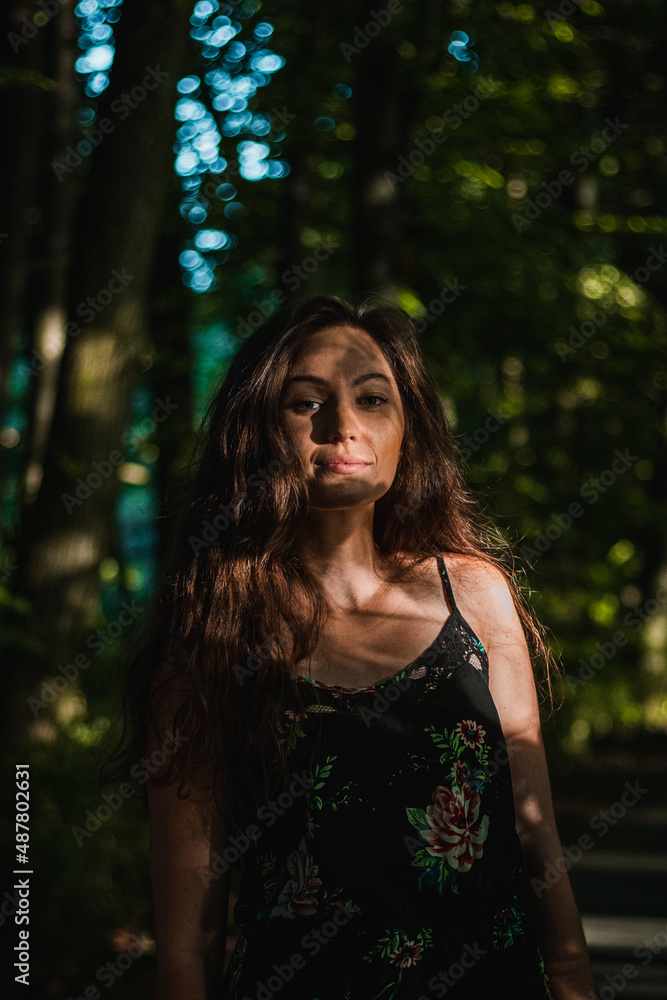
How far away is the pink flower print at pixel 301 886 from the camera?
189 cm

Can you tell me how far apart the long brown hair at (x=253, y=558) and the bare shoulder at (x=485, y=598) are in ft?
0.21

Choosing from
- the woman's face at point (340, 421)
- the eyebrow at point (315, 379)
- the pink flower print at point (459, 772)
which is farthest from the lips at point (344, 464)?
the pink flower print at point (459, 772)

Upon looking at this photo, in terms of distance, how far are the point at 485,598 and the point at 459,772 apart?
411mm

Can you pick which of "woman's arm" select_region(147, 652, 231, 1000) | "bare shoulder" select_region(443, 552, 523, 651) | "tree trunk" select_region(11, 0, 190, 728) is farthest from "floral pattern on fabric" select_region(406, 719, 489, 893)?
"tree trunk" select_region(11, 0, 190, 728)

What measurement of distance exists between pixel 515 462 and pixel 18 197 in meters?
5.29

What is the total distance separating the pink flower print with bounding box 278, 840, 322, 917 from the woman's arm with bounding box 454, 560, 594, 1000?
488 mm

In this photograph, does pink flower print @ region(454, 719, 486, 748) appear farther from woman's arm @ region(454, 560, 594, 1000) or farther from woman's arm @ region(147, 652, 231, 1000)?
woman's arm @ region(147, 652, 231, 1000)

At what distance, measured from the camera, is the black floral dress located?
1902mm

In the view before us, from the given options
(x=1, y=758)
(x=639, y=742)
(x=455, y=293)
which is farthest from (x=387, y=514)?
(x=639, y=742)

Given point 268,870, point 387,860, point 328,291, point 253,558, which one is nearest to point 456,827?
point 387,860

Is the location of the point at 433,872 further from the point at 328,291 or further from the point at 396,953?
the point at 328,291

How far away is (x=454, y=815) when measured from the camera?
197cm

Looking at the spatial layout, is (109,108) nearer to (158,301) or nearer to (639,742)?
(158,301)

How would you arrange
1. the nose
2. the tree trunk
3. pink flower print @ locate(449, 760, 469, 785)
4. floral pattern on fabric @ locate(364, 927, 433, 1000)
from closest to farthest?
floral pattern on fabric @ locate(364, 927, 433, 1000) < pink flower print @ locate(449, 760, 469, 785) < the nose < the tree trunk
